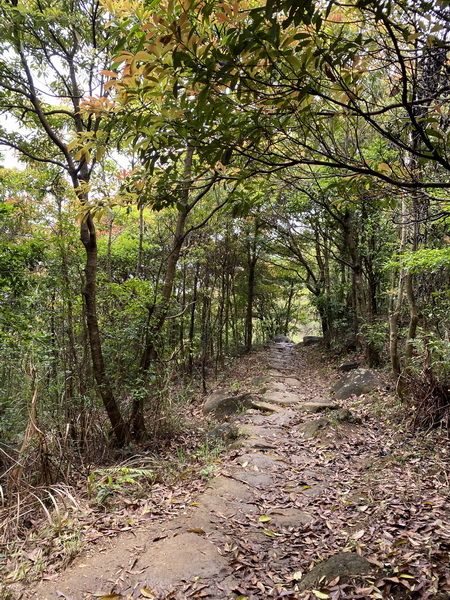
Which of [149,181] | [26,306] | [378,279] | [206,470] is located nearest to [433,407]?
[206,470]

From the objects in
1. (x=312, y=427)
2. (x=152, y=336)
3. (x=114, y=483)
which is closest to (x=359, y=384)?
(x=312, y=427)

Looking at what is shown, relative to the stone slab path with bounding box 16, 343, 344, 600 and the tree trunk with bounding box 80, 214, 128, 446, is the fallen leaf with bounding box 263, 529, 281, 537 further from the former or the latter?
the tree trunk with bounding box 80, 214, 128, 446

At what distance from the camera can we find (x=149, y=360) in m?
6.26

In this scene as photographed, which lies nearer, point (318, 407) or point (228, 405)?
point (318, 407)

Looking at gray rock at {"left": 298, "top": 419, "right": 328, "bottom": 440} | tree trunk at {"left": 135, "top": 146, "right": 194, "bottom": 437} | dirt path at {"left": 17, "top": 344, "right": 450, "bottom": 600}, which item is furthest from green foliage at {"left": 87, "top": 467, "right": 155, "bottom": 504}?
gray rock at {"left": 298, "top": 419, "right": 328, "bottom": 440}

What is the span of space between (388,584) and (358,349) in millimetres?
10099

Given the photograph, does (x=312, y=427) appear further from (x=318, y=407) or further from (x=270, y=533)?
(x=270, y=533)

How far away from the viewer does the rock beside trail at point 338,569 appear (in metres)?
2.57

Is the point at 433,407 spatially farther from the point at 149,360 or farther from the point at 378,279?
the point at 378,279

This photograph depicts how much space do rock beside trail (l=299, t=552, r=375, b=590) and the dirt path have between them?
0.11ft

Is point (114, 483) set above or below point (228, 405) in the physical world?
below

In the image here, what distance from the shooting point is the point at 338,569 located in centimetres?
262

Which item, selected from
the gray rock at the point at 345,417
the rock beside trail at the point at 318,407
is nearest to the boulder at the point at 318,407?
the rock beside trail at the point at 318,407

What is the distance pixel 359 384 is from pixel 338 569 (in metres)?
5.77
